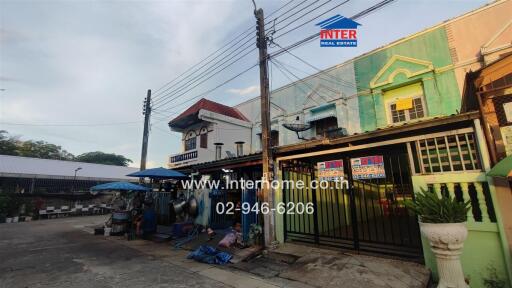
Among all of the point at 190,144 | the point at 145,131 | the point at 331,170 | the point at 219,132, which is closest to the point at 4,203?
the point at 145,131

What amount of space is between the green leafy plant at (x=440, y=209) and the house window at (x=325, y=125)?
29.9 ft

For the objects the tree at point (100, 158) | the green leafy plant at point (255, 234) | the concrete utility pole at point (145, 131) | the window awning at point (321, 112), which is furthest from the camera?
the tree at point (100, 158)

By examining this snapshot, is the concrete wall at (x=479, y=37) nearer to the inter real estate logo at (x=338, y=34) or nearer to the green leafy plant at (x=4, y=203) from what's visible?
the inter real estate logo at (x=338, y=34)

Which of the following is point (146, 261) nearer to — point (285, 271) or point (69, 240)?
point (285, 271)

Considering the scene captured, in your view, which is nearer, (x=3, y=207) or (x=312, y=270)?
(x=312, y=270)

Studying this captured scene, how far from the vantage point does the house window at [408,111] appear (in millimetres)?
10977

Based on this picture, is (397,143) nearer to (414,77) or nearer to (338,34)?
(338,34)

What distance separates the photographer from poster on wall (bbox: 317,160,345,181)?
681cm

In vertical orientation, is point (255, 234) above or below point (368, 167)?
below

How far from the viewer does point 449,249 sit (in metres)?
3.83

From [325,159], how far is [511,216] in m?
4.32

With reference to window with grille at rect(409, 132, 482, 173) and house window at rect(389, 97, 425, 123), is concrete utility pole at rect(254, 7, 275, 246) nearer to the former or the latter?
window with grille at rect(409, 132, 482, 173)

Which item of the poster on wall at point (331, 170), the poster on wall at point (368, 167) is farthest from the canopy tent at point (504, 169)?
the poster on wall at point (331, 170)

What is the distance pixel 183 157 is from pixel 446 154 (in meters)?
14.9
